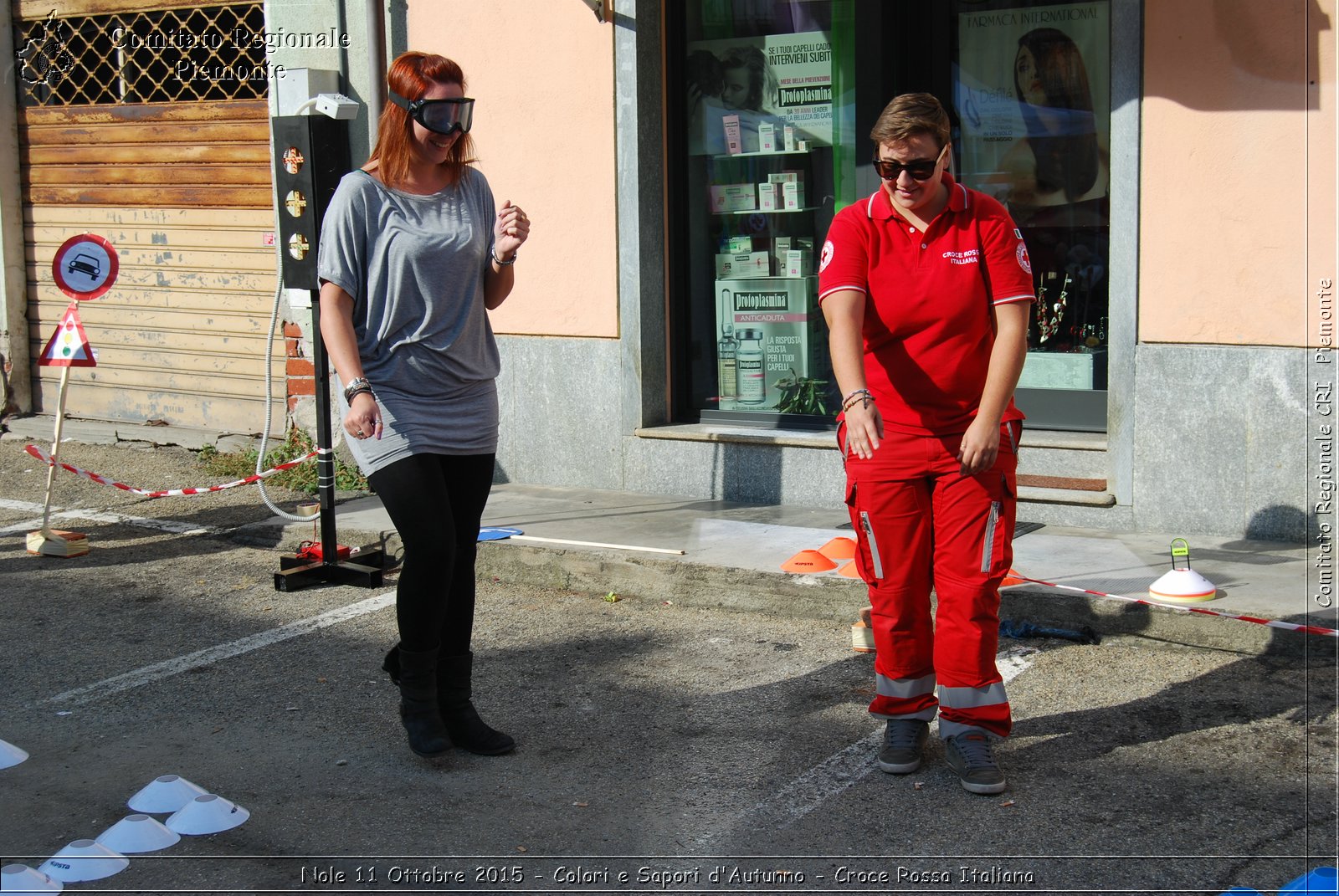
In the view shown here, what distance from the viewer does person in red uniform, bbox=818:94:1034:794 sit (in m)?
3.87

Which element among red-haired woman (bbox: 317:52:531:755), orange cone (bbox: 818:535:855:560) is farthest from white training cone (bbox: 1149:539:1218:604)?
red-haired woman (bbox: 317:52:531:755)

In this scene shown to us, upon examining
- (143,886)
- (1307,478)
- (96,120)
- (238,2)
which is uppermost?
(238,2)

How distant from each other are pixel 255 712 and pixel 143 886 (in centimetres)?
136

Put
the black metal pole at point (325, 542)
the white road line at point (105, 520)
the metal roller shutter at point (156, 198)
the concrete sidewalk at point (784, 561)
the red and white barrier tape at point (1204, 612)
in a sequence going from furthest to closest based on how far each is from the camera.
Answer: the metal roller shutter at point (156, 198) < the white road line at point (105, 520) < the black metal pole at point (325, 542) < the concrete sidewalk at point (784, 561) < the red and white barrier tape at point (1204, 612)

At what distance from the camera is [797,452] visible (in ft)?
24.9

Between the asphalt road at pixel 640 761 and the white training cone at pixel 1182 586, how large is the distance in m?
0.26

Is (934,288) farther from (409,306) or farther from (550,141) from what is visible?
(550,141)

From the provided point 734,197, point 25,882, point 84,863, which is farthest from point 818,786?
point 734,197

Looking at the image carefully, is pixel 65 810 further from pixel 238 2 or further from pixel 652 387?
pixel 238 2

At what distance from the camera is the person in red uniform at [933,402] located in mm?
3871

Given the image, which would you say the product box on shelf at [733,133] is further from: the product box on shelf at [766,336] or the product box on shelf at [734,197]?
the product box on shelf at [766,336]

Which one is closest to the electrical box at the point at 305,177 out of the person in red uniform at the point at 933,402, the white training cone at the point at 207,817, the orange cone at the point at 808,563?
the orange cone at the point at 808,563

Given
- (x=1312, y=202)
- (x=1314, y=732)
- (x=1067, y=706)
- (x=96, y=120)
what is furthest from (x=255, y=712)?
(x=96, y=120)

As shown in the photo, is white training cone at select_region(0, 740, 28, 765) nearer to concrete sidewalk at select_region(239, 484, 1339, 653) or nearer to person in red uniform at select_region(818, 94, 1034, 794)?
concrete sidewalk at select_region(239, 484, 1339, 653)
